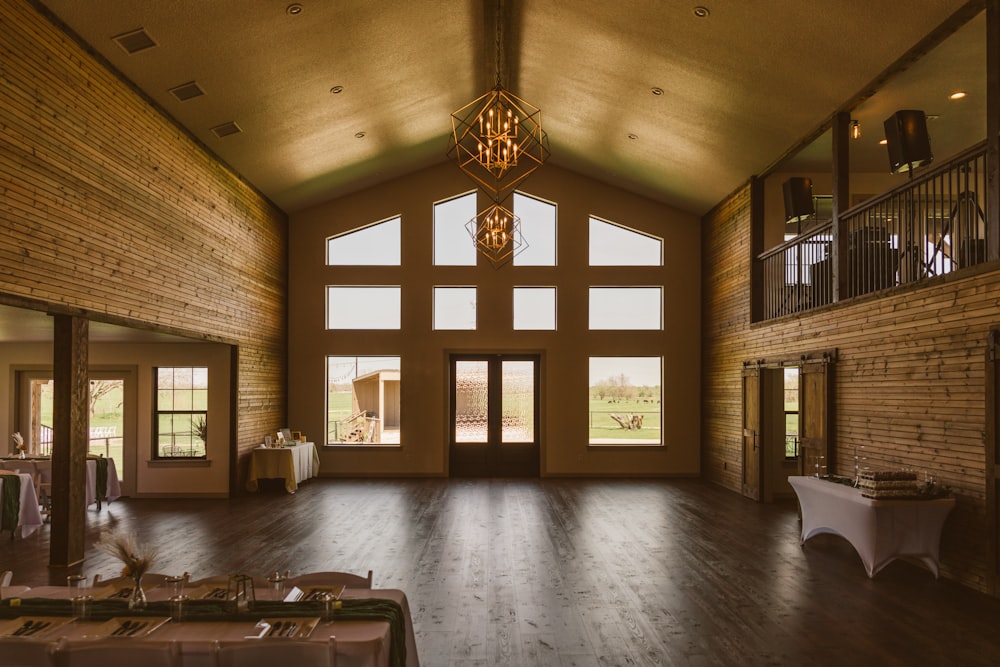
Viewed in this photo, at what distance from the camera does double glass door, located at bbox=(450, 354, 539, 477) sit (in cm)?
1235

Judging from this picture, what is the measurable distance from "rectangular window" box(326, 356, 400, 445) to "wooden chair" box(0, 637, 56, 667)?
32.2 feet

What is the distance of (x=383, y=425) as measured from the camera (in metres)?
12.3

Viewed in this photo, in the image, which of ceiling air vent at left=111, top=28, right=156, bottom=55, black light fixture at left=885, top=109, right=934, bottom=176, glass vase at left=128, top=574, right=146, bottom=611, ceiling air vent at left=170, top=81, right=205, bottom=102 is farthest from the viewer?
ceiling air vent at left=170, top=81, right=205, bottom=102

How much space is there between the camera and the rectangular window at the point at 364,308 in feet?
40.9

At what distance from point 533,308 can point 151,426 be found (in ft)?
21.0

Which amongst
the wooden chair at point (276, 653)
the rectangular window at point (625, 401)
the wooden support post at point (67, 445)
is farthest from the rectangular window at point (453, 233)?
the wooden chair at point (276, 653)

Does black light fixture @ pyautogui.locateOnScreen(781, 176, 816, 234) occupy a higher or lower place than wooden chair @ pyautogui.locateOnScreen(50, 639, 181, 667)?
higher

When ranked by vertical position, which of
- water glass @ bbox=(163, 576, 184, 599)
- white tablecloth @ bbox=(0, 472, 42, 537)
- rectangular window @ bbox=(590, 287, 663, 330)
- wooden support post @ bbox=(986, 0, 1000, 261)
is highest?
wooden support post @ bbox=(986, 0, 1000, 261)

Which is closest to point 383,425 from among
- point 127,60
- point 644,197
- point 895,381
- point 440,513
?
point 440,513

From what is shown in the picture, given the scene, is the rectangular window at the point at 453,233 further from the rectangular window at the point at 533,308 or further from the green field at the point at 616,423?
the green field at the point at 616,423

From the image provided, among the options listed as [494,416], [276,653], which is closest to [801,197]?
[494,416]

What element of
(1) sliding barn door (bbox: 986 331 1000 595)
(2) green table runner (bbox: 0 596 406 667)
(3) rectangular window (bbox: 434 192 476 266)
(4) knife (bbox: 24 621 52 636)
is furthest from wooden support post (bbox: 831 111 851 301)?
(4) knife (bbox: 24 621 52 636)

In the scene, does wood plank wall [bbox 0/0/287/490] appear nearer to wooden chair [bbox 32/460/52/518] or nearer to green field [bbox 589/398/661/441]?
wooden chair [bbox 32/460/52/518]

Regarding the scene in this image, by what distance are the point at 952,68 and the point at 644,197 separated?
5603mm
